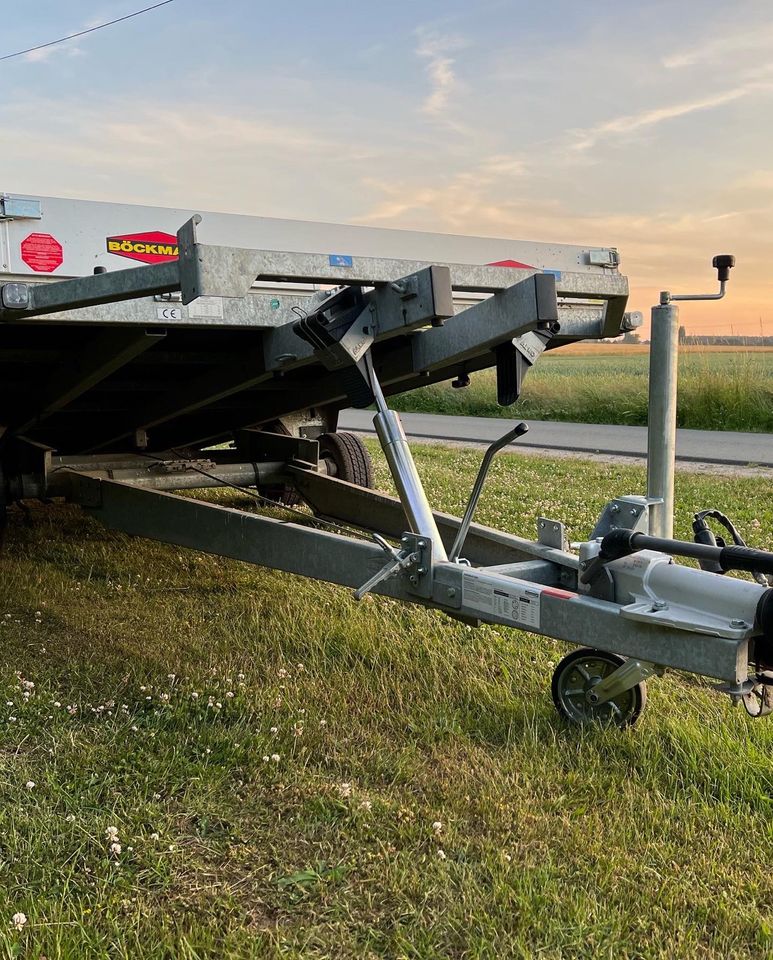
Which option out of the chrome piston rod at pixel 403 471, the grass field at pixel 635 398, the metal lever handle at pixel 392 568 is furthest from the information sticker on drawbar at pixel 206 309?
the grass field at pixel 635 398

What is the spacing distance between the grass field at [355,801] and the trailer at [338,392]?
0.35m

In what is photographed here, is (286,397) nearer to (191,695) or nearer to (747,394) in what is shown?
(191,695)

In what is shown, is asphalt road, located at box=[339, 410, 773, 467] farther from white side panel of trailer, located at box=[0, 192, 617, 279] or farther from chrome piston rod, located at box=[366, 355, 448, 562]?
A: chrome piston rod, located at box=[366, 355, 448, 562]

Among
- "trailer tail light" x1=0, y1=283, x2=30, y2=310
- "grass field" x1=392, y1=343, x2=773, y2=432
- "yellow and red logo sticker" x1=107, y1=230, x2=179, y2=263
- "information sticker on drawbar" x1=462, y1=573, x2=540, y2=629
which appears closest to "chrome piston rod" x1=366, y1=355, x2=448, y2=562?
"information sticker on drawbar" x1=462, y1=573, x2=540, y2=629

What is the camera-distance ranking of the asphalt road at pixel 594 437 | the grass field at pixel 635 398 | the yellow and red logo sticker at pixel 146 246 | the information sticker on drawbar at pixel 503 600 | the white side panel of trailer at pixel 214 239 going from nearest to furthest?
the information sticker on drawbar at pixel 503 600
the white side panel of trailer at pixel 214 239
the yellow and red logo sticker at pixel 146 246
the asphalt road at pixel 594 437
the grass field at pixel 635 398

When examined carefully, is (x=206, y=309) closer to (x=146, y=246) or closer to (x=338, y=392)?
(x=146, y=246)

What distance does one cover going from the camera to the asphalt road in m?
13.3

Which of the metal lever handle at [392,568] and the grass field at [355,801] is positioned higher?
the metal lever handle at [392,568]

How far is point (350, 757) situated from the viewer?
3146 millimetres

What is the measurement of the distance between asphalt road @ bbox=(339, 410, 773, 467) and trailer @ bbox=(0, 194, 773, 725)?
853 cm

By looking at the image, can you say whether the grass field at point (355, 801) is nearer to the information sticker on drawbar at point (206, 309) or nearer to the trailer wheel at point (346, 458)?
the information sticker on drawbar at point (206, 309)

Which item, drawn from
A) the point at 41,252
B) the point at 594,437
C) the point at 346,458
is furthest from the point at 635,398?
the point at 41,252

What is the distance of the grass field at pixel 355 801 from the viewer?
2.32 metres

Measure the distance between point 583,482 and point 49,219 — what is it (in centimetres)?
652
